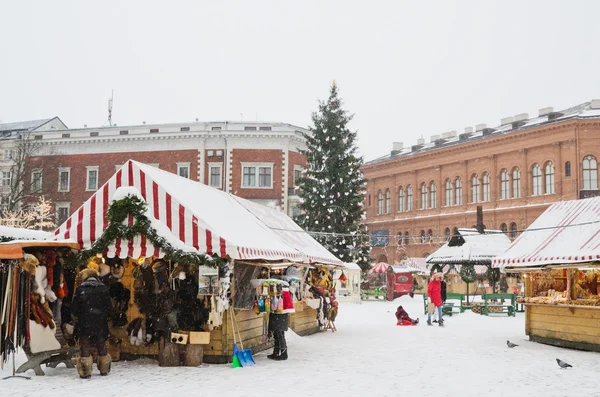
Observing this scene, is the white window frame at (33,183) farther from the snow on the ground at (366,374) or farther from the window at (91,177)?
the snow on the ground at (366,374)

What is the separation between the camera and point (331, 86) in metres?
41.9

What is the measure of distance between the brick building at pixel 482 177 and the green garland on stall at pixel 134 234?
104 feet

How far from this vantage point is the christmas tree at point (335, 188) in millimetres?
38781

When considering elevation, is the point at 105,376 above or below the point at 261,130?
below

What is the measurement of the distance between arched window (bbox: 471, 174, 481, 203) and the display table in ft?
133

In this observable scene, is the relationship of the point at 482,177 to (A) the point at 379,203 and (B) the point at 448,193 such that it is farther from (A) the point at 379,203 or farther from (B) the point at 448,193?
(A) the point at 379,203

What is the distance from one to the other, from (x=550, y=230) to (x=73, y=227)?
37.5ft

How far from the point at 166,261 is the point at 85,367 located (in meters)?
2.60

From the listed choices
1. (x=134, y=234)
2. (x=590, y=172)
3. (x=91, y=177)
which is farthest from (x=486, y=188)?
(x=134, y=234)

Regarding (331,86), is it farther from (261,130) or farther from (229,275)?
(229,275)

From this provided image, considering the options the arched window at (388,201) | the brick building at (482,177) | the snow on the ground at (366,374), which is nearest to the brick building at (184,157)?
the brick building at (482,177)

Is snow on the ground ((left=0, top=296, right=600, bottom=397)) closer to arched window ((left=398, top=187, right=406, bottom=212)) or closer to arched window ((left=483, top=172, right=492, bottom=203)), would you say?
arched window ((left=483, top=172, right=492, bottom=203))

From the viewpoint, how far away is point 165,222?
12203 mm

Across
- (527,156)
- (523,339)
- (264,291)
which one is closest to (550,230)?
(523,339)
